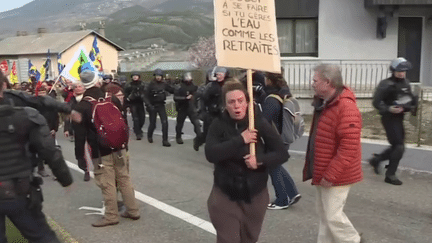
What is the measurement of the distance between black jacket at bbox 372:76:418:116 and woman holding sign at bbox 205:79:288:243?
333 centimetres

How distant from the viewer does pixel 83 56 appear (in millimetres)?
7652

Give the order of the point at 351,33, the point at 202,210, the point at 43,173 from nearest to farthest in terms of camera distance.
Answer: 1. the point at 202,210
2. the point at 43,173
3. the point at 351,33

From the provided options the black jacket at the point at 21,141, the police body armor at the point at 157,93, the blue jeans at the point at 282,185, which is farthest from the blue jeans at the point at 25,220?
the police body armor at the point at 157,93

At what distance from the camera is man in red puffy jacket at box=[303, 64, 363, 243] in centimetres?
340

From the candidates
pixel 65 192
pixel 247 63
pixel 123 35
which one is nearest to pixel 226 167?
pixel 247 63

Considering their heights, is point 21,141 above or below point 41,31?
below

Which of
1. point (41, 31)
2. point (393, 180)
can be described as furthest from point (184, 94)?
point (41, 31)

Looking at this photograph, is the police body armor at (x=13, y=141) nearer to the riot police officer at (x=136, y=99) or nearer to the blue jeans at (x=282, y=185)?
the blue jeans at (x=282, y=185)

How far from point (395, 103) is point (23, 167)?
487 centimetres

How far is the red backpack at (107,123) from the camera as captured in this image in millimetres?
4652

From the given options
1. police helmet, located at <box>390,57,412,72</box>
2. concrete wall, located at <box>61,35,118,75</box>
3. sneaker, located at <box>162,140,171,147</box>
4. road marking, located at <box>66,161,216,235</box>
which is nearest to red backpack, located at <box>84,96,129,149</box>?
road marking, located at <box>66,161,216,235</box>

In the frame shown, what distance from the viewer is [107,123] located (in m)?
4.66

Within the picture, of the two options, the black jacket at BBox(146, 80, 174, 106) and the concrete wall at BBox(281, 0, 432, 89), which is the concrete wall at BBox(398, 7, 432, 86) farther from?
the black jacket at BBox(146, 80, 174, 106)

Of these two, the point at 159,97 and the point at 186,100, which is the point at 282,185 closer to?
the point at 186,100
